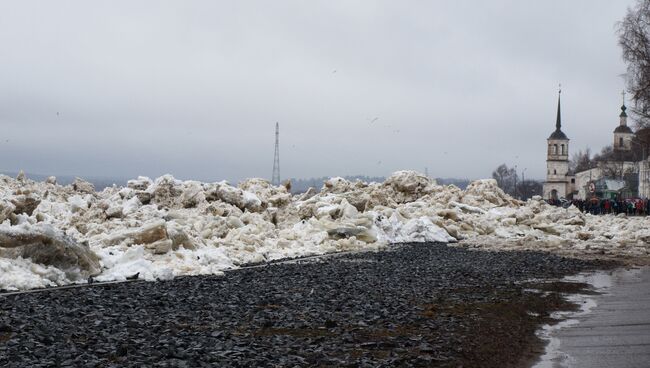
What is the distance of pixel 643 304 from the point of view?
12.3 m

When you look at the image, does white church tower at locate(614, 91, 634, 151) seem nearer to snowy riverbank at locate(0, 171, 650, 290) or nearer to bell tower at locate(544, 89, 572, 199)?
bell tower at locate(544, 89, 572, 199)

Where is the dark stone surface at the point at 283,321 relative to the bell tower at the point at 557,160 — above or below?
below

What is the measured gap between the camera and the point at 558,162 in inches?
5022

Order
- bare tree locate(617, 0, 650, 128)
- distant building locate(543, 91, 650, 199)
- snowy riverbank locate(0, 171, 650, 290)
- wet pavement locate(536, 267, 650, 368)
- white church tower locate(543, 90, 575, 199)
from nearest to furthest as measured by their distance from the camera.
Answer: wet pavement locate(536, 267, 650, 368) → snowy riverbank locate(0, 171, 650, 290) → bare tree locate(617, 0, 650, 128) → distant building locate(543, 91, 650, 199) → white church tower locate(543, 90, 575, 199)

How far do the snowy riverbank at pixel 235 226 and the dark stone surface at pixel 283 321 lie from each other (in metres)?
1.61

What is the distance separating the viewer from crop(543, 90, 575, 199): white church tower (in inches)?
4978

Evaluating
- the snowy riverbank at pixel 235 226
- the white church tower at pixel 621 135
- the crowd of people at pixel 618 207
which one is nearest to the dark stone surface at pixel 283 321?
the snowy riverbank at pixel 235 226

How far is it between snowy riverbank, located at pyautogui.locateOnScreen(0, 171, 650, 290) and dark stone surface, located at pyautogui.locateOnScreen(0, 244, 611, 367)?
63.5 inches

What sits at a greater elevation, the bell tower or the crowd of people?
the bell tower

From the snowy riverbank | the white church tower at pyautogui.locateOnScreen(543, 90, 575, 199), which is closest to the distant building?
the white church tower at pyautogui.locateOnScreen(543, 90, 575, 199)

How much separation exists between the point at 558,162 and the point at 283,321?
125339 millimetres

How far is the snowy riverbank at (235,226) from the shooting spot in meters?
13.8

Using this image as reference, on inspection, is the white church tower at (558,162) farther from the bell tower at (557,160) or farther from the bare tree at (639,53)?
the bare tree at (639,53)

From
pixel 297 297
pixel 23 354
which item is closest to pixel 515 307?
pixel 297 297
